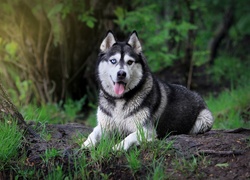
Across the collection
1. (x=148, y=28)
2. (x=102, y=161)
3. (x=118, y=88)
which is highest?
(x=148, y=28)

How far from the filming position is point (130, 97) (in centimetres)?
545

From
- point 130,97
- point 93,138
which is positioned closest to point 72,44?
point 130,97

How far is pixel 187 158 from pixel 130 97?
48.5 inches

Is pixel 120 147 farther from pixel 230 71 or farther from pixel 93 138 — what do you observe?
pixel 230 71

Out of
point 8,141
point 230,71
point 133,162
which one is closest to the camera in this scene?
point 133,162

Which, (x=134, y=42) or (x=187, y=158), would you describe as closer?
(x=187, y=158)

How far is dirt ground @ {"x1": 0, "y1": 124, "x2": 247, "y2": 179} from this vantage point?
4.32m

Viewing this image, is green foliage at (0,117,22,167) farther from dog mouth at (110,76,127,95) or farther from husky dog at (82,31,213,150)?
dog mouth at (110,76,127,95)

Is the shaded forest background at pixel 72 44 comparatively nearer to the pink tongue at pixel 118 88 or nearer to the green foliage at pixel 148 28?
the green foliage at pixel 148 28

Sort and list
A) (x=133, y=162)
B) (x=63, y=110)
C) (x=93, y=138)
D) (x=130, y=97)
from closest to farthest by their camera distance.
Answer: (x=133, y=162) → (x=93, y=138) → (x=130, y=97) → (x=63, y=110)

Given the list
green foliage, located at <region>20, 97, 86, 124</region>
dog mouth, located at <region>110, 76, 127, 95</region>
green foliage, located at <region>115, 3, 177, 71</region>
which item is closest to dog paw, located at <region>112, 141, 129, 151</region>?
dog mouth, located at <region>110, 76, 127, 95</region>

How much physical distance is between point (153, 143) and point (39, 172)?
1.20 m

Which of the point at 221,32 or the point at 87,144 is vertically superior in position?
the point at 221,32

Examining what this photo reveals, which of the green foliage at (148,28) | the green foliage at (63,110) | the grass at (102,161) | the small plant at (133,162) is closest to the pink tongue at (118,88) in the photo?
the grass at (102,161)
